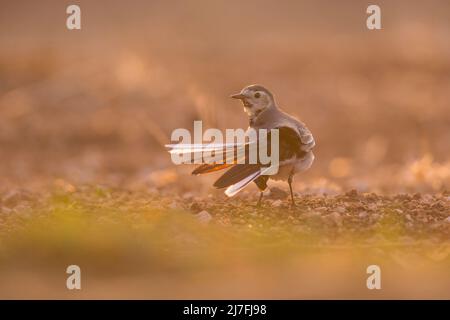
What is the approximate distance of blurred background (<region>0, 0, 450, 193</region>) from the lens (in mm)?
12461

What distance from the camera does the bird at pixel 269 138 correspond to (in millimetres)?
7883

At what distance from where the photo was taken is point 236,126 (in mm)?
14508

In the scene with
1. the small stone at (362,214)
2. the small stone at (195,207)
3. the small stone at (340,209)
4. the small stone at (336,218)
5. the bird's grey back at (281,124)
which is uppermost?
the bird's grey back at (281,124)

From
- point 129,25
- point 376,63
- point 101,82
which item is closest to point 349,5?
point 376,63

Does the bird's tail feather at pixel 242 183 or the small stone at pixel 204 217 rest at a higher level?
the bird's tail feather at pixel 242 183

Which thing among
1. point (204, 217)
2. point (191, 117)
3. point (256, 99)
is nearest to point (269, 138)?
point (256, 99)

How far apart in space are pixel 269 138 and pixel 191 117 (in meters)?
7.13

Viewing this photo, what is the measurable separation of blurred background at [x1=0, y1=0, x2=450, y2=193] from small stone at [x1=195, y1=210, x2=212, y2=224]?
5.91 ft

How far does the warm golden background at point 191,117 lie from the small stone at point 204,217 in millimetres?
80

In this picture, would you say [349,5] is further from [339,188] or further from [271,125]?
[271,125]

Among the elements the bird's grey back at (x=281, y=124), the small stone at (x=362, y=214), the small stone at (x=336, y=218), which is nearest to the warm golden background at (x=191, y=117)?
the small stone at (x=362, y=214)

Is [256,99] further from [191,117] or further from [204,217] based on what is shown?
[191,117]

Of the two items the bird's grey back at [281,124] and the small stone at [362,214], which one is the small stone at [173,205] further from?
the small stone at [362,214]

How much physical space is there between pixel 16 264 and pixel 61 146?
716cm
